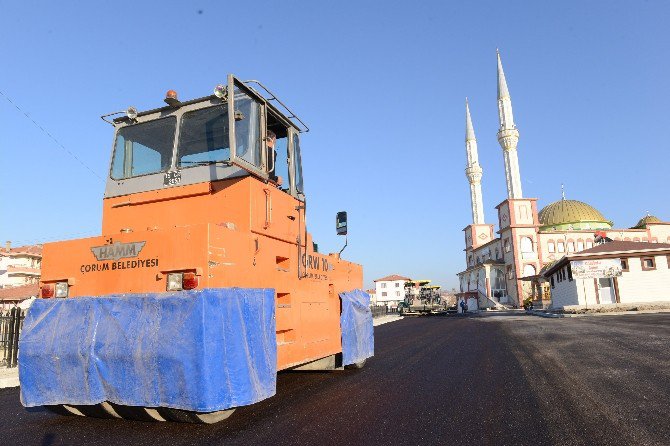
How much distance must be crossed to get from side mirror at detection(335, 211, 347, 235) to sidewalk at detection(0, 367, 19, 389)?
6491mm

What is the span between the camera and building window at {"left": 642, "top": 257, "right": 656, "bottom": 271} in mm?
30594

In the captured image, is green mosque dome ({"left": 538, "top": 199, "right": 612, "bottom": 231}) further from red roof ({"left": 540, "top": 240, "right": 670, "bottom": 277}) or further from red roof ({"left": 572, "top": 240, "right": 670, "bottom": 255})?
red roof ({"left": 540, "top": 240, "right": 670, "bottom": 277})

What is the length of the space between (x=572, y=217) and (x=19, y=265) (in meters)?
83.9

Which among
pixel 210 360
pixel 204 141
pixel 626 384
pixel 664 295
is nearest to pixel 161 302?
pixel 210 360

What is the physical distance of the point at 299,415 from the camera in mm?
4328

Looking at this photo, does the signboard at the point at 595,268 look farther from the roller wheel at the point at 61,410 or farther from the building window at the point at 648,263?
the roller wheel at the point at 61,410

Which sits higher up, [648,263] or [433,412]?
[648,263]

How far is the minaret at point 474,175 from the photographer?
66.8 metres

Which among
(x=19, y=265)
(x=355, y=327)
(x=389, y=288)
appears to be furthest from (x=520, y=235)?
(x=19, y=265)

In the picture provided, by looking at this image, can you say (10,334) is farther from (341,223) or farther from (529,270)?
(529,270)

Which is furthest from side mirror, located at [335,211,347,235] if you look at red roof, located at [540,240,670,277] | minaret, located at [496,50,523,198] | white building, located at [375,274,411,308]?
white building, located at [375,274,411,308]

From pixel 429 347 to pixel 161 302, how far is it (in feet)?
28.1

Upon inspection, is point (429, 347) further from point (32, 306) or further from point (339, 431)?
point (32, 306)

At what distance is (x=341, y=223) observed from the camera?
6.54m
